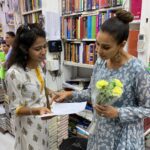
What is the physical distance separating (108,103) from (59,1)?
173cm

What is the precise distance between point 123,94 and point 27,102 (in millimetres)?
627

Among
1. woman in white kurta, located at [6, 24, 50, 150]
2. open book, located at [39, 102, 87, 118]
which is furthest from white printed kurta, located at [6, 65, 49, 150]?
open book, located at [39, 102, 87, 118]

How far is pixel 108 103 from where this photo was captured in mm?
869

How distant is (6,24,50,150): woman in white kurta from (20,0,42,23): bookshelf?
1157mm

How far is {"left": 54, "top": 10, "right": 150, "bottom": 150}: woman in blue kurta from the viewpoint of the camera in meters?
0.88

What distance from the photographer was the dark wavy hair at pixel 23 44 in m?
1.20

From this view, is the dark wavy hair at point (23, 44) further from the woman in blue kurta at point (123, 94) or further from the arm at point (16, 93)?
the woman in blue kurta at point (123, 94)

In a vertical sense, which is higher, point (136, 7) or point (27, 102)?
point (136, 7)

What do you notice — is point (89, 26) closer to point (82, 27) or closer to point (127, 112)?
point (82, 27)

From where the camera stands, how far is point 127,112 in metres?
0.89

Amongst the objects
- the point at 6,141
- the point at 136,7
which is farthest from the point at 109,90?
the point at 6,141

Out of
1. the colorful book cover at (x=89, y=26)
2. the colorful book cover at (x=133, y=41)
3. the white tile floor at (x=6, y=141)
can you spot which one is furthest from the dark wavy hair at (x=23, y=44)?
the white tile floor at (x=6, y=141)

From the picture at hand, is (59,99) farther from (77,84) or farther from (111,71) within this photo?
(77,84)

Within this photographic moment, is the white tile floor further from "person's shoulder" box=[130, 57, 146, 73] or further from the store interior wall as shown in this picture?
"person's shoulder" box=[130, 57, 146, 73]
